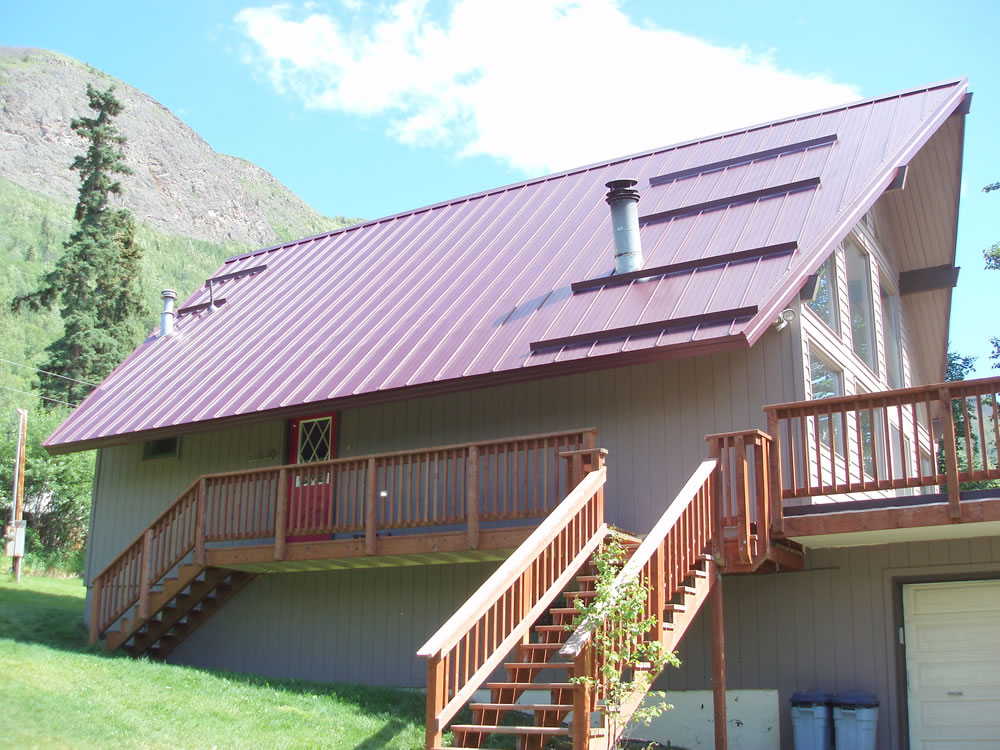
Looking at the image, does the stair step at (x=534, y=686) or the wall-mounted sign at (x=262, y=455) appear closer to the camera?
the stair step at (x=534, y=686)

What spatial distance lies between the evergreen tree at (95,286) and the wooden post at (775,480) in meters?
32.2

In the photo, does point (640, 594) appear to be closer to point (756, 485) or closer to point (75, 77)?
point (756, 485)

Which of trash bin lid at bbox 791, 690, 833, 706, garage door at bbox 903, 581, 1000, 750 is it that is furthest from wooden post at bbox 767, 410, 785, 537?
garage door at bbox 903, 581, 1000, 750

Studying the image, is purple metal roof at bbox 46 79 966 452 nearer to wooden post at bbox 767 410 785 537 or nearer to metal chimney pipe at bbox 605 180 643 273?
metal chimney pipe at bbox 605 180 643 273

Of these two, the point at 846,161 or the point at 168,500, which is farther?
the point at 168,500

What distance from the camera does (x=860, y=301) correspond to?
51.5 feet

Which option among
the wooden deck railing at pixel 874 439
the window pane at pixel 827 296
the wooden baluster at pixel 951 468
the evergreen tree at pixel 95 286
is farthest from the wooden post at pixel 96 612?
the evergreen tree at pixel 95 286

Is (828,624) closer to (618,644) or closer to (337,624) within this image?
(618,644)

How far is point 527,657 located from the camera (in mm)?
10164

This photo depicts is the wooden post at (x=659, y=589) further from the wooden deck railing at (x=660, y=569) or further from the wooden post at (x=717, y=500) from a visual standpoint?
the wooden post at (x=717, y=500)

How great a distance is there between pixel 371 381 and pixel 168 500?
5514mm

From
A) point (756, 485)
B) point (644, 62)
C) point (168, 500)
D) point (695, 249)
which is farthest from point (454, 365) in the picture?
point (644, 62)

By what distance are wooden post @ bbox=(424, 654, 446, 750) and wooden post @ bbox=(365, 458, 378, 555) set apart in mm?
5003

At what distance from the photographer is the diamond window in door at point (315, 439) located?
16516 mm
